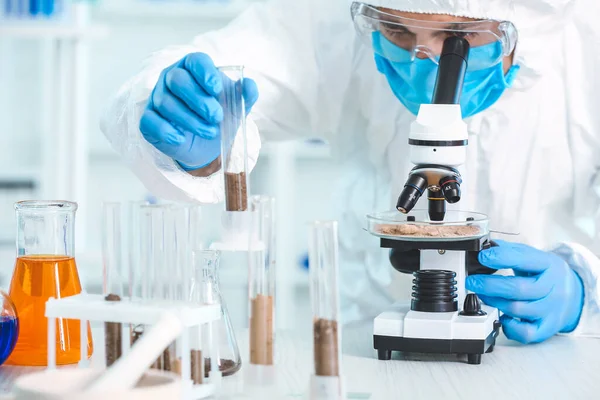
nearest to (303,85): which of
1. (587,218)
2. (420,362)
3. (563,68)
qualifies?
(563,68)

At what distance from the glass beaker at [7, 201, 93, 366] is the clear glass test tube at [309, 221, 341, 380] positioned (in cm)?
39

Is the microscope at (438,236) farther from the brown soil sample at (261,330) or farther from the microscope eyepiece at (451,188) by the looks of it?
the brown soil sample at (261,330)

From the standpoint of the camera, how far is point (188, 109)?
140cm

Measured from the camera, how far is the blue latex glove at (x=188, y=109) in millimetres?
1302

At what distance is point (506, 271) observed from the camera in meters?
1.72

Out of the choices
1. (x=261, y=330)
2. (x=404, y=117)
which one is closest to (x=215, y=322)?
(x=261, y=330)

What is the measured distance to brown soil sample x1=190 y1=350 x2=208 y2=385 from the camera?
3.22 feet

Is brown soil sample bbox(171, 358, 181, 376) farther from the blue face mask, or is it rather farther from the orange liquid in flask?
the blue face mask

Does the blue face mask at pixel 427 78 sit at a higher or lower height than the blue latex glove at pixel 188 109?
higher

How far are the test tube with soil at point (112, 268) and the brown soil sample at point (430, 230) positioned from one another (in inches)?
18.4

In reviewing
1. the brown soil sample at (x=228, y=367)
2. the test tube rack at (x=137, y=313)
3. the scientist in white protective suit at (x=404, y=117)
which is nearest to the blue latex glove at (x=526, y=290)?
the scientist in white protective suit at (x=404, y=117)

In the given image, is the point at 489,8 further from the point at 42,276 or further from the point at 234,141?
the point at 42,276

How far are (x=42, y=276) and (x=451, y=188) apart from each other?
0.61 meters

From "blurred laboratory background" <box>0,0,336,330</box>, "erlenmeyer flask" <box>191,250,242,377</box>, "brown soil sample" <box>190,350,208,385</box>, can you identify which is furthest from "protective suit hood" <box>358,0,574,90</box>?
"blurred laboratory background" <box>0,0,336,330</box>
